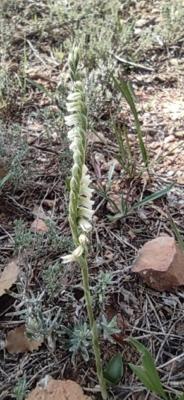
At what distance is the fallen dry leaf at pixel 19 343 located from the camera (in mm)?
1516

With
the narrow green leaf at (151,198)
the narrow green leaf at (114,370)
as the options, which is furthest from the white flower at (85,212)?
the narrow green leaf at (151,198)

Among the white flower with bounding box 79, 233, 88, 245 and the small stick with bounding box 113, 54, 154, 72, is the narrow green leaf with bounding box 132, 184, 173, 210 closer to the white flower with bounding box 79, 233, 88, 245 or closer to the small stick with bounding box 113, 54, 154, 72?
the white flower with bounding box 79, 233, 88, 245

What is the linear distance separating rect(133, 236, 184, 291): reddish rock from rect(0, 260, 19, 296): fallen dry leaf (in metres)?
0.32

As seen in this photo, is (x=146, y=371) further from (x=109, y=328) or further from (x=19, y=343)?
(x=19, y=343)

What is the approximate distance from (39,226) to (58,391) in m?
0.55

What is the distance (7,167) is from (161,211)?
1.64ft

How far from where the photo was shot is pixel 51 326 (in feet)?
4.80

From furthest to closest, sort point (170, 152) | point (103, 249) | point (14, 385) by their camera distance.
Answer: point (170, 152) → point (103, 249) → point (14, 385)

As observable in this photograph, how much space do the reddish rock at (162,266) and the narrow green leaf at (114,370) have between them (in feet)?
0.86

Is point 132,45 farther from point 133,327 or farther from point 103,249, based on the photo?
point 133,327

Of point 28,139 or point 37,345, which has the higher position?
point 28,139

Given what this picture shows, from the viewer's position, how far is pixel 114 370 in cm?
143

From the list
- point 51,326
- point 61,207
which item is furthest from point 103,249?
point 51,326

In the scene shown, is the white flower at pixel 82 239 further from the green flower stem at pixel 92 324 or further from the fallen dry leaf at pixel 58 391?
the fallen dry leaf at pixel 58 391
